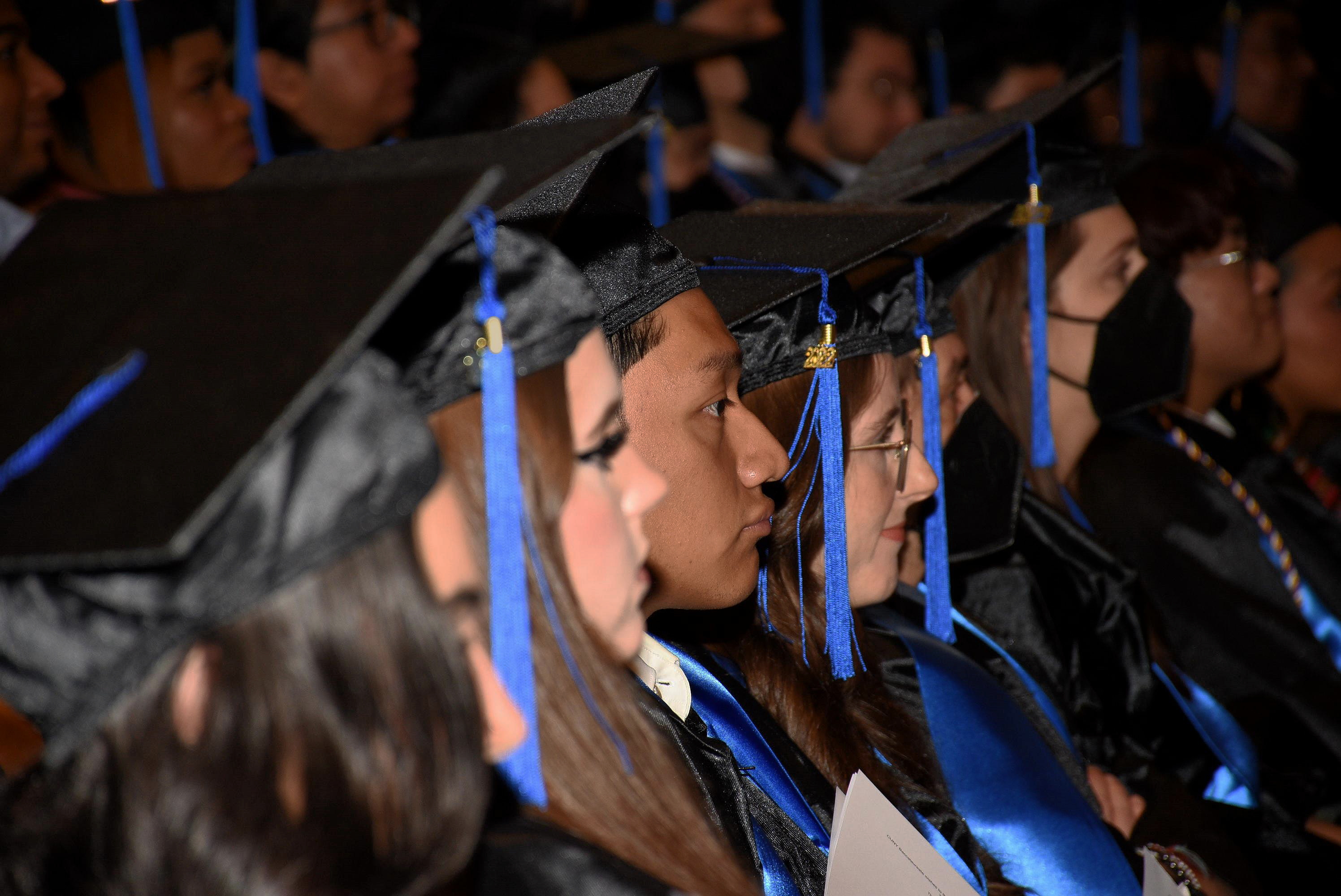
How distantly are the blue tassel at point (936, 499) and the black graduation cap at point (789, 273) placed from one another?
0.56 ft

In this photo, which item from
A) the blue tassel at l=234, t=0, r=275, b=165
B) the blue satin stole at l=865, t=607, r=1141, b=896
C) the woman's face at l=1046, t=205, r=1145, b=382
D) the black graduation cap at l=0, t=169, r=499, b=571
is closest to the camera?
the black graduation cap at l=0, t=169, r=499, b=571

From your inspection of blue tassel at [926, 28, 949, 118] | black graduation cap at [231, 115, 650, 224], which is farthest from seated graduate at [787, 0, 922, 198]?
black graduation cap at [231, 115, 650, 224]

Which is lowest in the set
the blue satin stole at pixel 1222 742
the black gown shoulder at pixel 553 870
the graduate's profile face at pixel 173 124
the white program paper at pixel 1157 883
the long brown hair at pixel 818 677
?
the blue satin stole at pixel 1222 742

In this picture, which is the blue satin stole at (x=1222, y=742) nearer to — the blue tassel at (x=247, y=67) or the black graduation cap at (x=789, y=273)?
the black graduation cap at (x=789, y=273)

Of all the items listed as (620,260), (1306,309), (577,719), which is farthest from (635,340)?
(1306,309)

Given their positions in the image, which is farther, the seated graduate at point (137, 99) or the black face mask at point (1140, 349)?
the seated graduate at point (137, 99)

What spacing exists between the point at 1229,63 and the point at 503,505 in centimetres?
608

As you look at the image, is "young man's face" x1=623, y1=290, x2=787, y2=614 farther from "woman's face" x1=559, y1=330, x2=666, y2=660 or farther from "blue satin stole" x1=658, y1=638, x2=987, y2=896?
"woman's face" x1=559, y1=330, x2=666, y2=660

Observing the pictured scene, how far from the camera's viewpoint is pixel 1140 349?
2668mm

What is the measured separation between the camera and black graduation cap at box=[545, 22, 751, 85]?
4.43 m

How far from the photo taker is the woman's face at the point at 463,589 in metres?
0.79

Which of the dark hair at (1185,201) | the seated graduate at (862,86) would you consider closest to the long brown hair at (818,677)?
the dark hair at (1185,201)

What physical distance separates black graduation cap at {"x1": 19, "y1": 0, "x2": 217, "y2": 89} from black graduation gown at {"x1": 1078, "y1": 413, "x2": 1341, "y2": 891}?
2.45 metres

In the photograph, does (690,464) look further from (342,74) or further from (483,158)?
(342,74)
